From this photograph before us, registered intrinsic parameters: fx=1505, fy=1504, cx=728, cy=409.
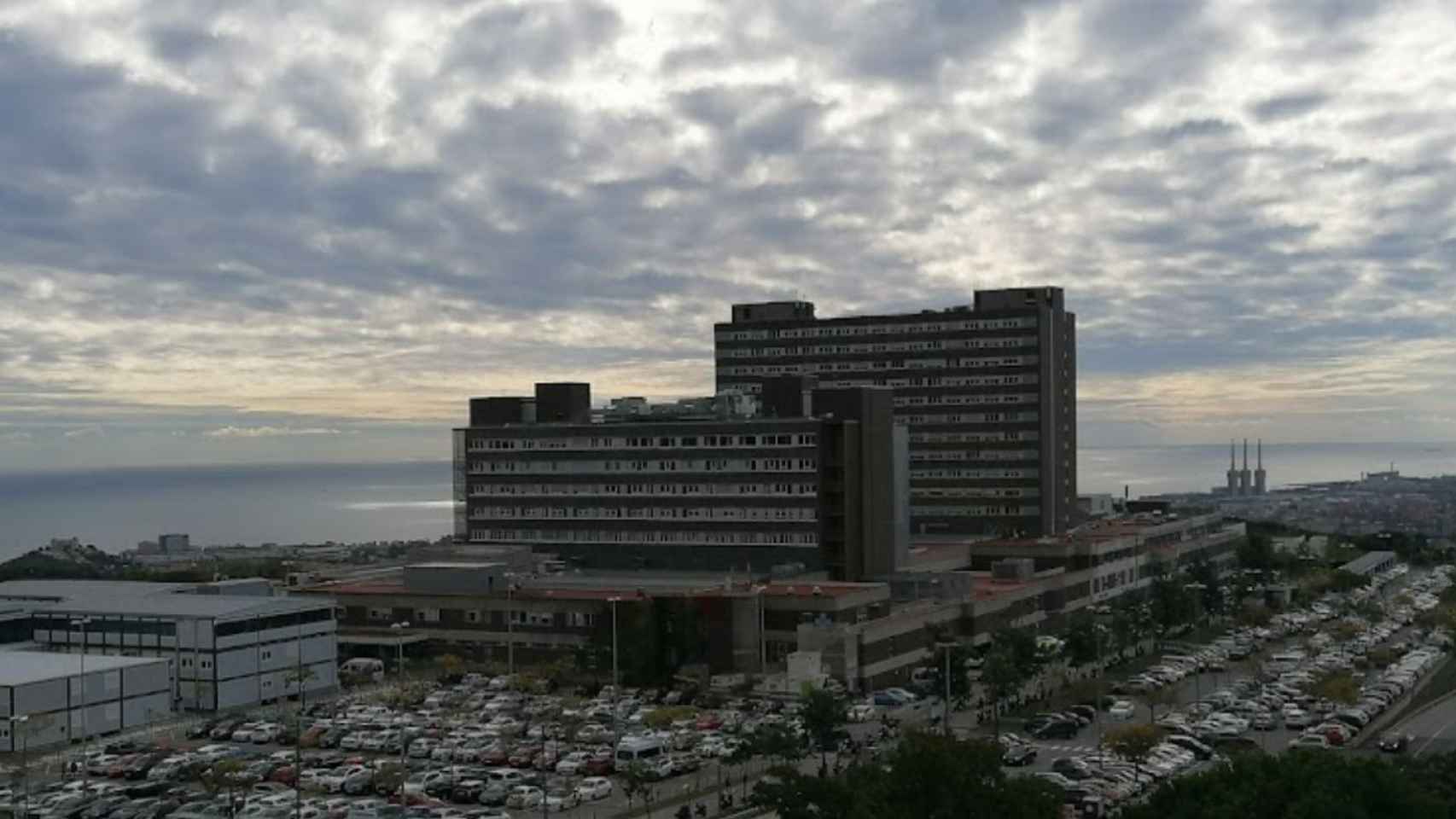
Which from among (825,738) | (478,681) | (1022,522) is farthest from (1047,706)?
(1022,522)

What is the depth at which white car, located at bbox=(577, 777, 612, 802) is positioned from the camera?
32.2 meters

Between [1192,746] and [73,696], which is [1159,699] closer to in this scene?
[1192,746]

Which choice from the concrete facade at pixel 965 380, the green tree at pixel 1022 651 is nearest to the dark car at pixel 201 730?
the green tree at pixel 1022 651

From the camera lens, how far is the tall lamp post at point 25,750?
1210 inches

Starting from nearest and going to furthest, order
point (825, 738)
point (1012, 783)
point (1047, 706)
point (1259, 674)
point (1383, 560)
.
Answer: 1. point (1012, 783)
2. point (825, 738)
3. point (1047, 706)
4. point (1259, 674)
5. point (1383, 560)

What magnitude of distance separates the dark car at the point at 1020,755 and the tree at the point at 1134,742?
2324 millimetres

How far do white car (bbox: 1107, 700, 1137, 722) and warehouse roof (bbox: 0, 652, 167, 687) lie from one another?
26797 mm

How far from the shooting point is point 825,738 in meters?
33.4

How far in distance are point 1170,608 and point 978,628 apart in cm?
1029

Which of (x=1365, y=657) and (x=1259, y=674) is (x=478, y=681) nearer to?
(x=1259, y=674)

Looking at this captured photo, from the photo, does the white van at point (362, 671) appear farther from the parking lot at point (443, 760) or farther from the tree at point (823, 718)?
the tree at point (823, 718)

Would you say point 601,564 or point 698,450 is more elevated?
point 698,450

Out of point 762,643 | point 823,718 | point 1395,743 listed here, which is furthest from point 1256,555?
point 823,718

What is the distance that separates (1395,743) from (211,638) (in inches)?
1268
